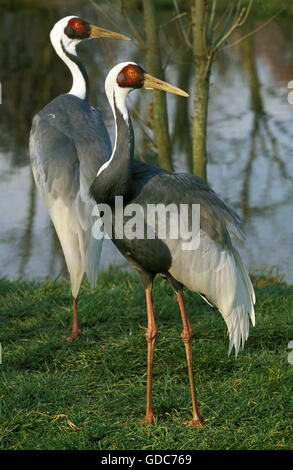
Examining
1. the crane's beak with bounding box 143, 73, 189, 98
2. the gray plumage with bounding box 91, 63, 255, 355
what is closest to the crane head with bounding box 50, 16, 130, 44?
the crane's beak with bounding box 143, 73, 189, 98

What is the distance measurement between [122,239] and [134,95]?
7357 mm

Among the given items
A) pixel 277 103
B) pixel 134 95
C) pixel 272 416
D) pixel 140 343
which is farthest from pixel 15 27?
pixel 272 416

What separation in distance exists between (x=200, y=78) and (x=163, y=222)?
223 cm

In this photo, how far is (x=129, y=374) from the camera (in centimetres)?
401

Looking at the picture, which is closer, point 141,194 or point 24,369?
point 141,194

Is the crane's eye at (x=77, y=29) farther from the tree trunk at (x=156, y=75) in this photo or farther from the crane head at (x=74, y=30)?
the tree trunk at (x=156, y=75)

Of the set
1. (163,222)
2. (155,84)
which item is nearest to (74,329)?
(163,222)

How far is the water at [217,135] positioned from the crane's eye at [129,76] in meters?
1.70

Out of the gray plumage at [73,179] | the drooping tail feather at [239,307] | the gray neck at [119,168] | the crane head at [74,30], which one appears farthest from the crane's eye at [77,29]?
the drooping tail feather at [239,307]

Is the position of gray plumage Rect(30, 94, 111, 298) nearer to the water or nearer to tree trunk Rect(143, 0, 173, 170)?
the water

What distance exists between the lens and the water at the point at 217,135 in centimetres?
654

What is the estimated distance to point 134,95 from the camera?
10.5m
